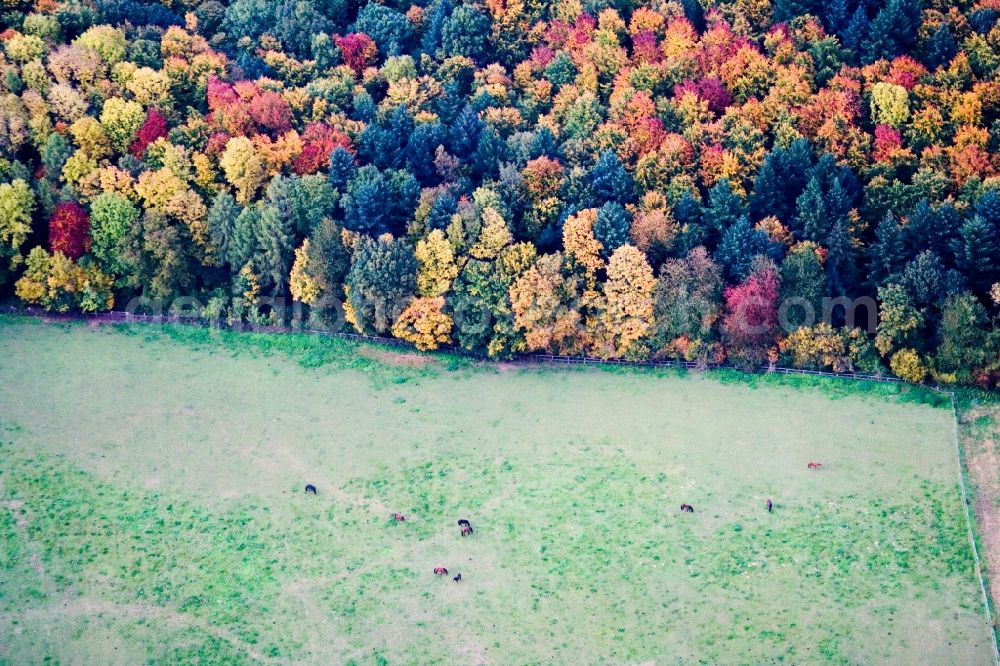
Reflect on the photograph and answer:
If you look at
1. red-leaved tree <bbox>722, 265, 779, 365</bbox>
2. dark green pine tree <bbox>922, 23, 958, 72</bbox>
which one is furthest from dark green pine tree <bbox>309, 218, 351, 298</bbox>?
dark green pine tree <bbox>922, 23, 958, 72</bbox>

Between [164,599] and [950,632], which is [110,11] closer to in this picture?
[164,599]

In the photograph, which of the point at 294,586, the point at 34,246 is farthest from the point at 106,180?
the point at 294,586

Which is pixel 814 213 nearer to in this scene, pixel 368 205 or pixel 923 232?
pixel 923 232

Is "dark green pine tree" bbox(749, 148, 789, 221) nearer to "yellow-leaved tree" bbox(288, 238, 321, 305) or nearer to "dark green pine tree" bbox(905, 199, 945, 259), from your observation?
"dark green pine tree" bbox(905, 199, 945, 259)

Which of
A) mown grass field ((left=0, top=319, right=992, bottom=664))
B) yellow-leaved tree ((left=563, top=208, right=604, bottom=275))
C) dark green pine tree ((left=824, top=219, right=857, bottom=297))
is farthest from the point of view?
yellow-leaved tree ((left=563, top=208, right=604, bottom=275))

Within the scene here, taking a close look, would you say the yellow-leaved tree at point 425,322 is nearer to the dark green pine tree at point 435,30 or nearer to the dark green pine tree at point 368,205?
the dark green pine tree at point 368,205

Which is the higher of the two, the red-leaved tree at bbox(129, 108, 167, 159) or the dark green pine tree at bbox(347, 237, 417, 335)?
the red-leaved tree at bbox(129, 108, 167, 159)
